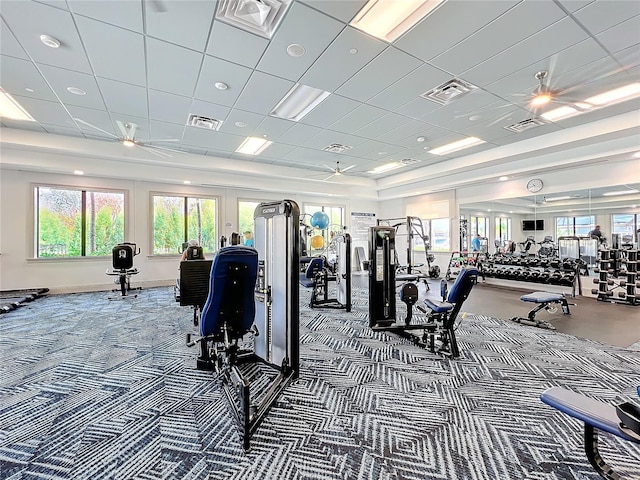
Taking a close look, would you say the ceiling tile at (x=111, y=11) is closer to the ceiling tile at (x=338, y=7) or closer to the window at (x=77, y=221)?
the ceiling tile at (x=338, y=7)

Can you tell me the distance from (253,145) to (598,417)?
7.27m

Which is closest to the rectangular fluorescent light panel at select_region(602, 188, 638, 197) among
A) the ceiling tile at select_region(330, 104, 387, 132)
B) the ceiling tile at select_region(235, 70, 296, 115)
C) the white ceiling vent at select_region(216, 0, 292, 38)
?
the ceiling tile at select_region(330, 104, 387, 132)

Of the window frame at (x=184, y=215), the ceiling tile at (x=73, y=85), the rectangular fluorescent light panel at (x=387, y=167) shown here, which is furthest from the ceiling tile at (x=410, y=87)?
the window frame at (x=184, y=215)

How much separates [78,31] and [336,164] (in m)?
6.45

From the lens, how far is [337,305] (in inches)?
230

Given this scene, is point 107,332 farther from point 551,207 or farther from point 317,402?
point 551,207

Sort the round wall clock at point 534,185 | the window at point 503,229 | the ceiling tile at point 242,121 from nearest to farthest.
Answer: the ceiling tile at point 242,121
the round wall clock at point 534,185
the window at point 503,229

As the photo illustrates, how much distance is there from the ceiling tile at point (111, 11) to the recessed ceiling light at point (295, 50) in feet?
5.03

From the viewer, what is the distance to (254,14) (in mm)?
2945

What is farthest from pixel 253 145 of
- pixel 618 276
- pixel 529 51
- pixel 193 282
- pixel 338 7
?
pixel 618 276

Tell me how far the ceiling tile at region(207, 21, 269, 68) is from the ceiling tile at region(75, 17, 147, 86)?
2.70 feet

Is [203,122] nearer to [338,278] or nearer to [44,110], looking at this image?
[44,110]

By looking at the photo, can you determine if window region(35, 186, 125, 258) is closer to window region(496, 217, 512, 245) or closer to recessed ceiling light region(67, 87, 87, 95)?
recessed ceiling light region(67, 87, 87, 95)

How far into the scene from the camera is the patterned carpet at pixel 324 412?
1797mm
